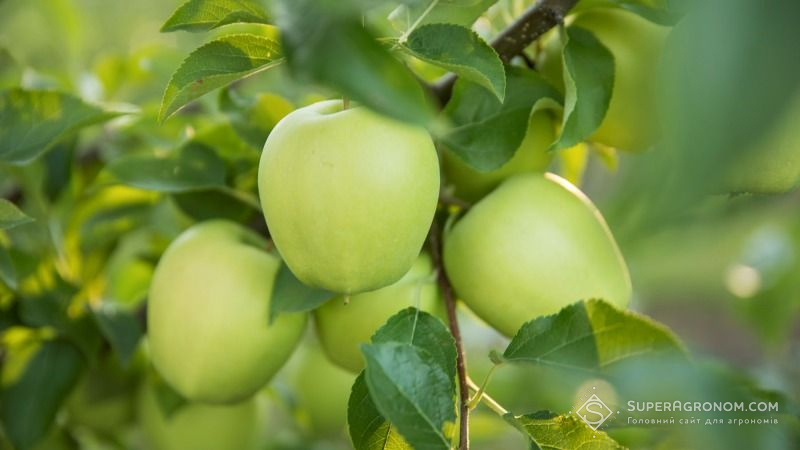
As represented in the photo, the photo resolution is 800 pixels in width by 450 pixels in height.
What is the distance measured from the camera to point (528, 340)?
0.38 m

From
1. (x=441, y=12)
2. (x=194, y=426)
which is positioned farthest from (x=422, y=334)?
(x=194, y=426)

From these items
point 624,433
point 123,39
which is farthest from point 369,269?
point 123,39

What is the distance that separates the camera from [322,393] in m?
0.73

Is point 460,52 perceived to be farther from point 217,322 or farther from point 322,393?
point 322,393

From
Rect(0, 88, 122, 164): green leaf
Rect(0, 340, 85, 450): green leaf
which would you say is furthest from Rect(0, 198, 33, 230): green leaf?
Rect(0, 340, 85, 450): green leaf

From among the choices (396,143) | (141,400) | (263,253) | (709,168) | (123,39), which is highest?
(709,168)

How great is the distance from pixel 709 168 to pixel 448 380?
8.9 inches

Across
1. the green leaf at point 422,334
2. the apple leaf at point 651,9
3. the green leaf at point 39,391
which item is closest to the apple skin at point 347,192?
the green leaf at point 422,334

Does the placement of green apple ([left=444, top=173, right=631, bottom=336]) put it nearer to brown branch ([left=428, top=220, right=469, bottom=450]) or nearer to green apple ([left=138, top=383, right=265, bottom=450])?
brown branch ([left=428, top=220, right=469, bottom=450])

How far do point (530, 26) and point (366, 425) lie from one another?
0.22 m

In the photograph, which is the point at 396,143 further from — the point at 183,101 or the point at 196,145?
the point at 196,145

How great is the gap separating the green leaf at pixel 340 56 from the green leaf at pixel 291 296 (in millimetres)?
210

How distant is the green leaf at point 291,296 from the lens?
0.42 m

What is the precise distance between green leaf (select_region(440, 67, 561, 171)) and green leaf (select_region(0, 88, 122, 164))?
20cm
